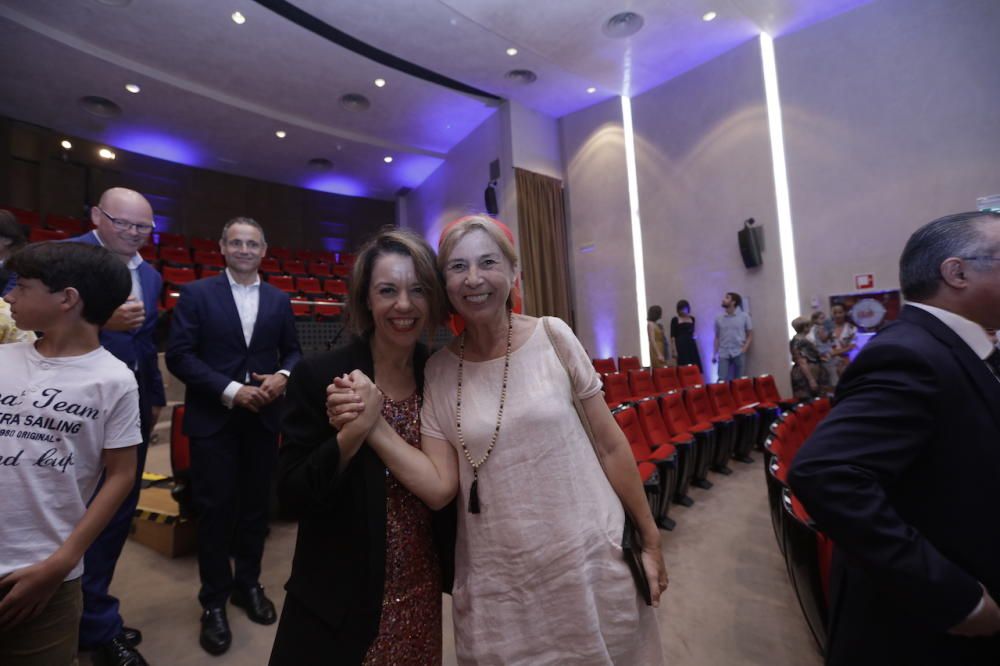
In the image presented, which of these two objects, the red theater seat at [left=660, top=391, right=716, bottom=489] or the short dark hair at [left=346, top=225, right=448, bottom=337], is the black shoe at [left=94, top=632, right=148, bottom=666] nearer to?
the short dark hair at [left=346, top=225, right=448, bottom=337]

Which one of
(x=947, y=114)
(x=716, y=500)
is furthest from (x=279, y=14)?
(x=947, y=114)

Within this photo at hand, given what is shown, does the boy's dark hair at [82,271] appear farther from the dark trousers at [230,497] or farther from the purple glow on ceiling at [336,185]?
the purple glow on ceiling at [336,185]

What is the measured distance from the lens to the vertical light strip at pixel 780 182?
6.71 m

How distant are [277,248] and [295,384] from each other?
462 inches

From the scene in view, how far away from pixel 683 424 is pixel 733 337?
3.48 m

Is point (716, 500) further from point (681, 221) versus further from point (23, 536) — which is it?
point (681, 221)

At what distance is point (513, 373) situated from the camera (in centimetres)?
99

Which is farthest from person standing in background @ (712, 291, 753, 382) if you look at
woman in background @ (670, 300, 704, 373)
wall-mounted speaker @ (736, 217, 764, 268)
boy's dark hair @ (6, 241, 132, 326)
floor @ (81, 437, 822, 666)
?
boy's dark hair @ (6, 241, 132, 326)

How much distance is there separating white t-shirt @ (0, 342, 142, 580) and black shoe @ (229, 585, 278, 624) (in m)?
1.06

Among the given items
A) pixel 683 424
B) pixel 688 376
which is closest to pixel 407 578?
pixel 683 424

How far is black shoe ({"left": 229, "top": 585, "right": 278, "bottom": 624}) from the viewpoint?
1912mm

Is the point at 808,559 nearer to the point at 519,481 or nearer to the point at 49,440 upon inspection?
the point at 519,481

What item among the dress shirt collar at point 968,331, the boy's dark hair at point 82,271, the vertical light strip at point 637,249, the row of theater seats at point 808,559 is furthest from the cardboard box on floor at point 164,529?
the vertical light strip at point 637,249

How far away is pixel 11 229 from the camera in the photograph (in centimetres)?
154
